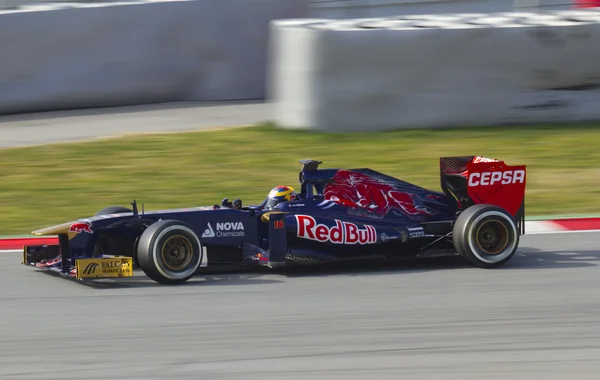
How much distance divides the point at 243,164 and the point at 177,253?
20.4ft

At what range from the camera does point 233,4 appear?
18031 millimetres

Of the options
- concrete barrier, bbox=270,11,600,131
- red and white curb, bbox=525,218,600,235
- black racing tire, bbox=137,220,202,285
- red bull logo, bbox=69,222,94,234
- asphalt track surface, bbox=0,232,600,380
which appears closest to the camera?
asphalt track surface, bbox=0,232,600,380

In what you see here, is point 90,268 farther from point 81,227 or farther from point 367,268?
point 367,268

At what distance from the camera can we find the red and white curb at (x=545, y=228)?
377 inches

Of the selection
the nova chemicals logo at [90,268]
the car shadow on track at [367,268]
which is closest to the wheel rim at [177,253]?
the car shadow on track at [367,268]

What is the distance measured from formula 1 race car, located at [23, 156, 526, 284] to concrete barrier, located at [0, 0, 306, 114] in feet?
31.5

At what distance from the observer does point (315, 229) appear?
7711mm

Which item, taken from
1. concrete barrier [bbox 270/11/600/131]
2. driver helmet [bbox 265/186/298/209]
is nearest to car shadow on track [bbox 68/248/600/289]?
driver helmet [bbox 265/186/298/209]

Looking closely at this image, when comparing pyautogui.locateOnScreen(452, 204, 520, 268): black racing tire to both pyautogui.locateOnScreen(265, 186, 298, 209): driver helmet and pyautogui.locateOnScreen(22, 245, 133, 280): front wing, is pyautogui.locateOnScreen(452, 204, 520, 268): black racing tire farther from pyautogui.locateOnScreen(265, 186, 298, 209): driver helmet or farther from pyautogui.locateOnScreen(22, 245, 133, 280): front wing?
pyautogui.locateOnScreen(22, 245, 133, 280): front wing

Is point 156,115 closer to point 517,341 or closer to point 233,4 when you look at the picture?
point 233,4

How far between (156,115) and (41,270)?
29.5 feet

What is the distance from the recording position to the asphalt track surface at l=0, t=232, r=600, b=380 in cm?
538

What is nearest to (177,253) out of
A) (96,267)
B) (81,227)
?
(96,267)

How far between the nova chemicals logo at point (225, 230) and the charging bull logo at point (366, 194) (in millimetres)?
732
